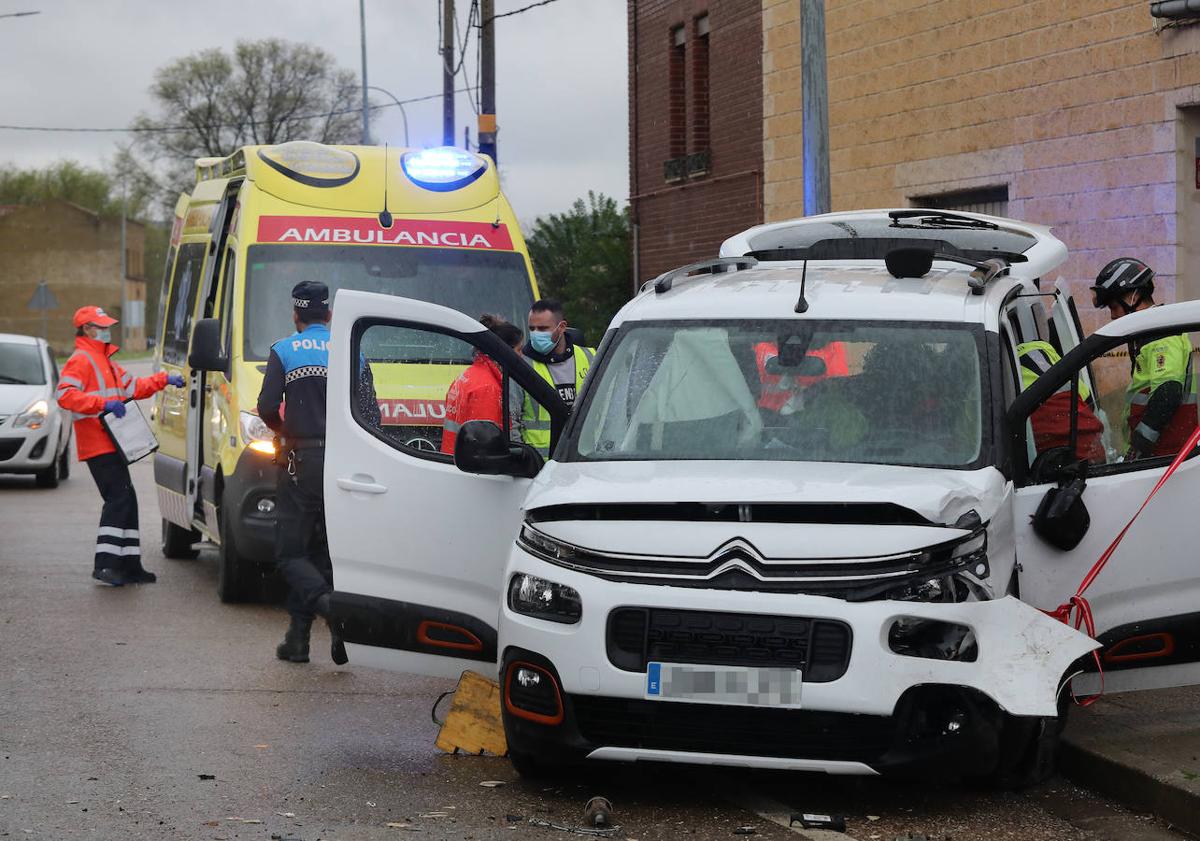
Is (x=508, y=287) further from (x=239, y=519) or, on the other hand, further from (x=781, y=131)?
(x=781, y=131)

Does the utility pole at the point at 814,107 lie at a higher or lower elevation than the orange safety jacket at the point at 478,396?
higher

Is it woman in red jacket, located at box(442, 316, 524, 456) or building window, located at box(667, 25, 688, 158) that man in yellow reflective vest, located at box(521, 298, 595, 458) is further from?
building window, located at box(667, 25, 688, 158)

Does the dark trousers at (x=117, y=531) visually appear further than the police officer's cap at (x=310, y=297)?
Yes

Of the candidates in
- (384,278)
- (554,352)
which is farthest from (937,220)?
(384,278)

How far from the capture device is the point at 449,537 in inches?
264

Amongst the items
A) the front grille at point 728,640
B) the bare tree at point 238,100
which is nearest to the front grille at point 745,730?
the front grille at point 728,640

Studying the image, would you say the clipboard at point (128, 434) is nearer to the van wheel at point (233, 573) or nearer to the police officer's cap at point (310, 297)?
the van wheel at point (233, 573)

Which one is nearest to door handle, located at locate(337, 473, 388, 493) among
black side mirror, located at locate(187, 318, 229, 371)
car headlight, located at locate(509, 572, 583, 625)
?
car headlight, located at locate(509, 572, 583, 625)

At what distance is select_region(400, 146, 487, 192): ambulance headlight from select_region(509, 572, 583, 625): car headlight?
20.2 feet

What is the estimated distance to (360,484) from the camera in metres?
6.80

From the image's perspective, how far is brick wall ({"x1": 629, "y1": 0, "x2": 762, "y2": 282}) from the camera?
21.6 meters

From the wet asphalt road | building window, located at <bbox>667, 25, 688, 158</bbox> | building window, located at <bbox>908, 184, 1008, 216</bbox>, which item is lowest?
the wet asphalt road

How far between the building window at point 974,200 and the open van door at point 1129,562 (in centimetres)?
1026

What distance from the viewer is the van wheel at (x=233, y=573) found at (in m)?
10.9
